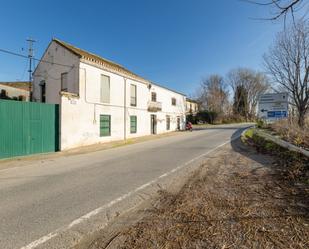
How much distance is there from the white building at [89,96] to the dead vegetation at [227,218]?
33.8ft

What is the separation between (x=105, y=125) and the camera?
16.3 m

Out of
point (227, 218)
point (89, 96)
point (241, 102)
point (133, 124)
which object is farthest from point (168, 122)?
point (241, 102)

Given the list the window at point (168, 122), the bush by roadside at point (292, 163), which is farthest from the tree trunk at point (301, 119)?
the window at point (168, 122)

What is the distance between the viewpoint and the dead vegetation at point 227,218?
8.68 ft

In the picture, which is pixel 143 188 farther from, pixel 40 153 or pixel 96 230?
pixel 40 153

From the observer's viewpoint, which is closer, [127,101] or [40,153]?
[40,153]

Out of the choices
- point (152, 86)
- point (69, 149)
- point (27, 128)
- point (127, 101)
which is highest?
point (152, 86)

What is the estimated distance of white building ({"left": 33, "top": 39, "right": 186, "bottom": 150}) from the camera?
1327 cm

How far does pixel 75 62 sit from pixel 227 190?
1367cm

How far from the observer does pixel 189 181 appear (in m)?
5.46

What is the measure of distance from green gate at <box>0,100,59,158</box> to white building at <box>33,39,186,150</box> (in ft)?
1.96

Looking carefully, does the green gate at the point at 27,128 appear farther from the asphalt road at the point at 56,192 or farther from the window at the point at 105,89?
the window at the point at 105,89

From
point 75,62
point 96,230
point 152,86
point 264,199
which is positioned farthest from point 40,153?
point 152,86

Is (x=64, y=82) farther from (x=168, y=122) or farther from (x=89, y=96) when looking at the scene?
(x=168, y=122)
